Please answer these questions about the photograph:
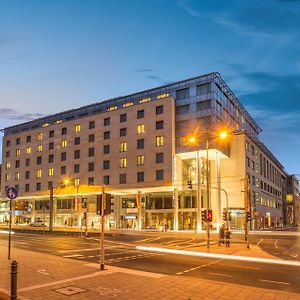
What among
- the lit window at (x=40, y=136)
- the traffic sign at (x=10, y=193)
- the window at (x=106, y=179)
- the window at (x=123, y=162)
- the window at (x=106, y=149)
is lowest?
the traffic sign at (x=10, y=193)

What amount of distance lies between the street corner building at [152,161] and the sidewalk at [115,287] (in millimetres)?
45007

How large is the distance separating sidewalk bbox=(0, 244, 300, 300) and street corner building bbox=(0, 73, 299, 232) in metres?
45.0

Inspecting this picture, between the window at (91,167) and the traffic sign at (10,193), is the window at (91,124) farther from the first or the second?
the traffic sign at (10,193)

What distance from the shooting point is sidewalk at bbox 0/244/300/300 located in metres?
11.1

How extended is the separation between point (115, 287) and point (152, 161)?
55489mm

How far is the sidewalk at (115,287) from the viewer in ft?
36.4

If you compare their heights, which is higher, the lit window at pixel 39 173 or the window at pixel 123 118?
the window at pixel 123 118

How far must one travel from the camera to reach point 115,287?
12.3 meters

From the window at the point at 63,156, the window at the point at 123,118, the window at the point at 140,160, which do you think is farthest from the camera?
the window at the point at 63,156

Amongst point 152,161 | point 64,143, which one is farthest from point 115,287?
point 64,143

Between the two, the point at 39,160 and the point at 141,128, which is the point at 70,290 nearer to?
the point at 141,128

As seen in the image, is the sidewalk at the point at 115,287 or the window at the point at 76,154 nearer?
the sidewalk at the point at 115,287

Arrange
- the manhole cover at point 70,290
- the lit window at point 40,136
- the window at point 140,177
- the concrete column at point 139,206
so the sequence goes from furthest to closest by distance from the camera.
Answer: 1. the lit window at point 40,136
2. the concrete column at point 139,206
3. the window at point 140,177
4. the manhole cover at point 70,290

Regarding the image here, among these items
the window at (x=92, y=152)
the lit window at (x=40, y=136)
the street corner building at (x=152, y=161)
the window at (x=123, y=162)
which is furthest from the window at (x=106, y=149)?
the lit window at (x=40, y=136)
